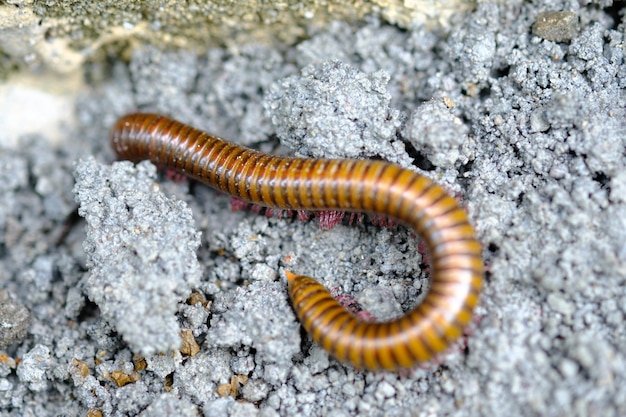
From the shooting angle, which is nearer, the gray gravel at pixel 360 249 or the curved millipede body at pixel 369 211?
the curved millipede body at pixel 369 211

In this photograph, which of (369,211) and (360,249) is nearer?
(369,211)

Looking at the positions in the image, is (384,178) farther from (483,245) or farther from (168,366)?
(168,366)

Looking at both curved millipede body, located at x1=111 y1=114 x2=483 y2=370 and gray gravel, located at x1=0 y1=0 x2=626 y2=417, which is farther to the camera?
gray gravel, located at x1=0 y1=0 x2=626 y2=417

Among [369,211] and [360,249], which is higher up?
[369,211]

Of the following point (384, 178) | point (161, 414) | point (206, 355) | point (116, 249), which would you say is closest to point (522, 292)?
point (384, 178)
